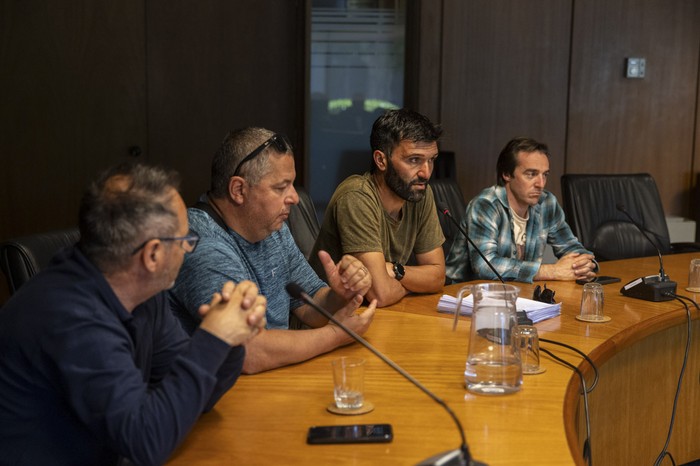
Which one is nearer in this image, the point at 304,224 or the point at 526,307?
the point at 526,307

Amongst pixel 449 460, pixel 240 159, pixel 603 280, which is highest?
pixel 240 159

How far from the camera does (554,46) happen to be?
531 cm

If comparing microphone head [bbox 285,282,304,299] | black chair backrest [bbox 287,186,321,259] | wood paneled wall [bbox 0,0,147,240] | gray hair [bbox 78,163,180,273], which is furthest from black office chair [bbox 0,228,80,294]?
wood paneled wall [bbox 0,0,147,240]

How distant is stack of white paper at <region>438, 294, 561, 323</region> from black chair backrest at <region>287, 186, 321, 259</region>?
70 centimetres

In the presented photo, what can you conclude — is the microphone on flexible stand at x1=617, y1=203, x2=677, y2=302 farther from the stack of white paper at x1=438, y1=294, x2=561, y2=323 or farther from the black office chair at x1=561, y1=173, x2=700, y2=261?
the black office chair at x1=561, y1=173, x2=700, y2=261

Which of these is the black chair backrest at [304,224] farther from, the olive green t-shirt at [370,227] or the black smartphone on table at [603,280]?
the black smartphone on table at [603,280]

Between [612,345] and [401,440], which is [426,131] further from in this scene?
[401,440]

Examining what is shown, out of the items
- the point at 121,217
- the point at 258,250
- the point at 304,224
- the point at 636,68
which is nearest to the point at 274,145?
the point at 258,250

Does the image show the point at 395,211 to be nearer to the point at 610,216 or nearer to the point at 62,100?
the point at 610,216

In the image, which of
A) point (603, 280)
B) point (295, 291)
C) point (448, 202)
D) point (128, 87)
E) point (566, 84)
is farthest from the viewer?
point (566, 84)

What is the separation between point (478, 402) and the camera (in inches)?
63.6

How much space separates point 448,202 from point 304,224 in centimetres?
87

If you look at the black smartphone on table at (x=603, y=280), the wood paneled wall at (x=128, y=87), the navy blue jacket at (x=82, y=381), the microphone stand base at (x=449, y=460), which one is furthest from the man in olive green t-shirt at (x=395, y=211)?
the wood paneled wall at (x=128, y=87)

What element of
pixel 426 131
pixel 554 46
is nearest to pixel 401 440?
pixel 426 131
